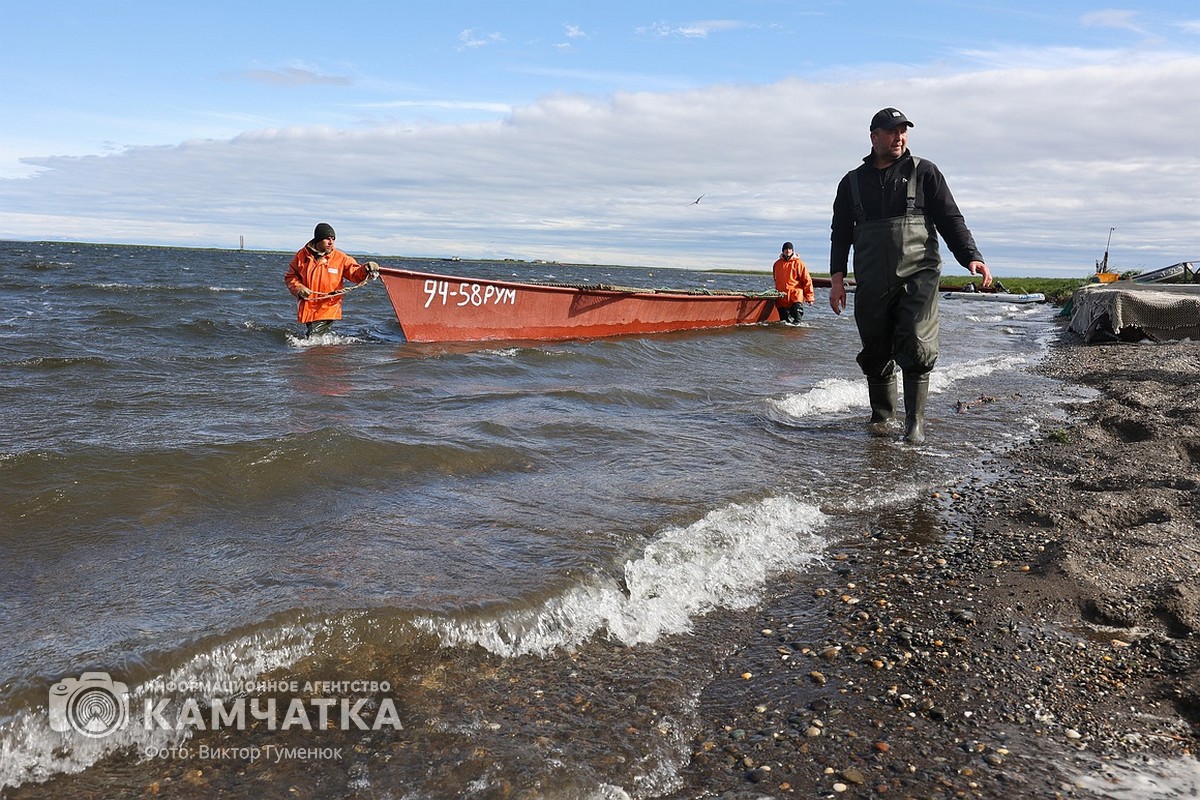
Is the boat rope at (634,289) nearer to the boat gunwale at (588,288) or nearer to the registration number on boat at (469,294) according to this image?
the boat gunwale at (588,288)

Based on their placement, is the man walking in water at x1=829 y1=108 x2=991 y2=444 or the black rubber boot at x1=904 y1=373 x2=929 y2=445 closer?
the man walking in water at x1=829 y1=108 x2=991 y2=444

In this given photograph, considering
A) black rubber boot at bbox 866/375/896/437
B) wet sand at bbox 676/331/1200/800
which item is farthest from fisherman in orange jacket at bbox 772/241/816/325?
wet sand at bbox 676/331/1200/800

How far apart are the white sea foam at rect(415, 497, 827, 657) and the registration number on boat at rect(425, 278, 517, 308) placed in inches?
367

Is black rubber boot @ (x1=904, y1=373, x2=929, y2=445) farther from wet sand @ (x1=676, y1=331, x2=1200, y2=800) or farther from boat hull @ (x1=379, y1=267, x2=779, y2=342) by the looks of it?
boat hull @ (x1=379, y1=267, x2=779, y2=342)

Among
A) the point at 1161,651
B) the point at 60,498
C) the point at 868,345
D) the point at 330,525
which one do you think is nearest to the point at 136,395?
the point at 60,498

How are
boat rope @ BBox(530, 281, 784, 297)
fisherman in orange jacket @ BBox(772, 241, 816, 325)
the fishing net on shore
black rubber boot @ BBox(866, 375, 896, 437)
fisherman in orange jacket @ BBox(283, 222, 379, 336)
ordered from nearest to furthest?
black rubber boot @ BBox(866, 375, 896, 437), fisherman in orange jacket @ BBox(283, 222, 379, 336), the fishing net on shore, boat rope @ BBox(530, 281, 784, 297), fisherman in orange jacket @ BBox(772, 241, 816, 325)

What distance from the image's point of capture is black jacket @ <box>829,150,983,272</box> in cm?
580

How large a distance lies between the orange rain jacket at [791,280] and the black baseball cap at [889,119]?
1396 cm

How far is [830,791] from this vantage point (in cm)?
219

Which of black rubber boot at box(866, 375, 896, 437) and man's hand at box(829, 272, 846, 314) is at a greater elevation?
man's hand at box(829, 272, 846, 314)

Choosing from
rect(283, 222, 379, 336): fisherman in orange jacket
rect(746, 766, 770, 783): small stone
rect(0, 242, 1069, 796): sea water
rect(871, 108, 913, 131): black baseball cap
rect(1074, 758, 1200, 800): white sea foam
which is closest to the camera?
rect(1074, 758, 1200, 800): white sea foam

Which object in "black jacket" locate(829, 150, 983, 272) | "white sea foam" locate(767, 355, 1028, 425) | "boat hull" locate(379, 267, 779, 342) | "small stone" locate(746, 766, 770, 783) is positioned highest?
"black jacket" locate(829, 150, 983, 272)

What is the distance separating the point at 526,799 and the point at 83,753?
124 cm

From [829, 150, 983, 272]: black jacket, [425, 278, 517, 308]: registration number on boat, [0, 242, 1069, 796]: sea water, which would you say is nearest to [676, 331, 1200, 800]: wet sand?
[0, 242, 1069, 796]: sea water
